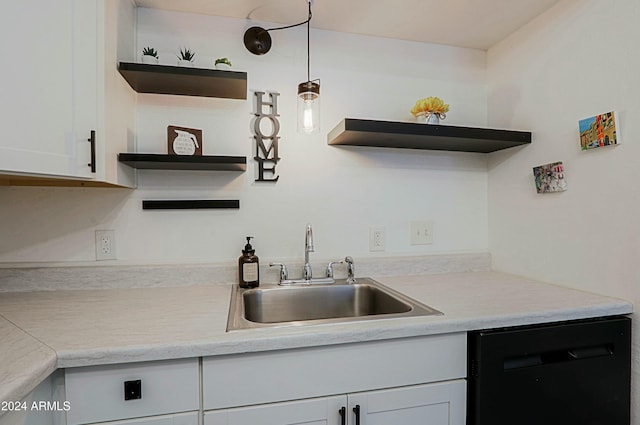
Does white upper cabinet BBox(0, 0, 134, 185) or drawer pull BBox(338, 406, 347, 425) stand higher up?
white upper cabinet BBox(0, 0, 134, 185)

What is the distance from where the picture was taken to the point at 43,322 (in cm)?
99

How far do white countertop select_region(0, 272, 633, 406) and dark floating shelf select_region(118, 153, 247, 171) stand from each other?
0.54 meters


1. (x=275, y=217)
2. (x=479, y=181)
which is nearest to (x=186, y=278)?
(x=275, y=217)

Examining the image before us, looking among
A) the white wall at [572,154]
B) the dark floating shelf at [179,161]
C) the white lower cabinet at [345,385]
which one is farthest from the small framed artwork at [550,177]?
the dark floating shelf at [179,161]

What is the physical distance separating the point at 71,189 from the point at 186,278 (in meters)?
0.63

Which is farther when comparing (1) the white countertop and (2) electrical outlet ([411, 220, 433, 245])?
(2) electrical outlet ([411, 220, 433, 245])

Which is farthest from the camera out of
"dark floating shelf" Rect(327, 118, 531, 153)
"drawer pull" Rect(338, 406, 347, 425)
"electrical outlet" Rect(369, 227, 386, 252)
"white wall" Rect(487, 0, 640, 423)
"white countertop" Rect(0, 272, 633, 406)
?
"electrical outlet" Rect(369, 227, 386, 252)

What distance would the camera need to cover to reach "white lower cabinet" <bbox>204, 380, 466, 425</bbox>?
2.95 feet

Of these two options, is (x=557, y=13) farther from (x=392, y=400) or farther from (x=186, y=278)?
(x=186, y=278)

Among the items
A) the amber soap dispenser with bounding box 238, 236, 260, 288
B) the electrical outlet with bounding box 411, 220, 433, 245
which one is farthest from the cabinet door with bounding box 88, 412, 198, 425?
the electrical outlet with bounding box 411, 220, 433, 245

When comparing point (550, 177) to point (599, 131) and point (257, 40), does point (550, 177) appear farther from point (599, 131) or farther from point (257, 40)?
point (257, 40)

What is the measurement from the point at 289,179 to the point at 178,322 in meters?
0.83

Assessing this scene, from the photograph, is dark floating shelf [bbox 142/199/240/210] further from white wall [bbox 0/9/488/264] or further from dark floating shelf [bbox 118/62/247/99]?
dark floating shelf [bbox 118/62/247/99]

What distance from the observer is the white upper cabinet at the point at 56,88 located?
84 cm
